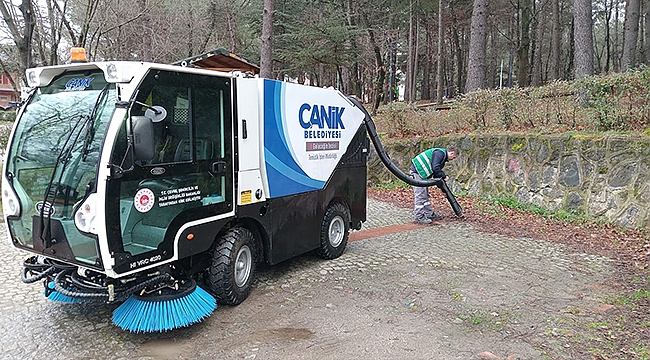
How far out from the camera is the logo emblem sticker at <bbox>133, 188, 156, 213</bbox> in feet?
11.9

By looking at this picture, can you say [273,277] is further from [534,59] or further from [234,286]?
[534,59]

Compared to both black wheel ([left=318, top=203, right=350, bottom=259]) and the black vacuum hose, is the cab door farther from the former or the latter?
the black vacuum hose

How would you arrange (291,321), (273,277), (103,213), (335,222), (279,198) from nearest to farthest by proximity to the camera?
(103,213)
(291,321)
(279,198)
(273,277)
(335,222)

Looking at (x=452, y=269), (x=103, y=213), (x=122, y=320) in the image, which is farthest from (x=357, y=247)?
(x=103, y=213)

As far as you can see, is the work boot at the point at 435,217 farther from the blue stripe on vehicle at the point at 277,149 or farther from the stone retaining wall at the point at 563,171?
the blue stripe on vehicle at the point at 277,149

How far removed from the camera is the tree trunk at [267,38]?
13.4 meters

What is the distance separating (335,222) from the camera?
6.23 metres

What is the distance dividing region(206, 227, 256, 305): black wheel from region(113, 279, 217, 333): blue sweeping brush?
16.0 inches

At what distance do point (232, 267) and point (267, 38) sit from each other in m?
10.4

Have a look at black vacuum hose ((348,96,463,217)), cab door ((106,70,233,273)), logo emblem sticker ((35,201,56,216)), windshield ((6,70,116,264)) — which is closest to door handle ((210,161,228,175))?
cab door ((106,70,233,273))

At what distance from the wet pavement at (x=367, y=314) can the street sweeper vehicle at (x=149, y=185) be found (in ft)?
0.90

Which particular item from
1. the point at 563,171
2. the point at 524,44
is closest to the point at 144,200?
the point at 563,171

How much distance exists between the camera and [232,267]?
445cm

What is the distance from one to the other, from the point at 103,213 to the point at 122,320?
1.05 metres
